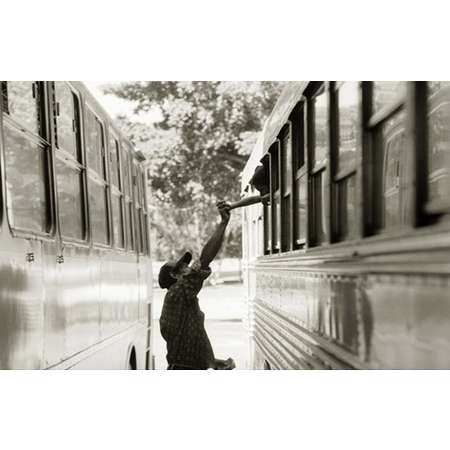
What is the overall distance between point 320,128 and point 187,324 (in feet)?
5.35

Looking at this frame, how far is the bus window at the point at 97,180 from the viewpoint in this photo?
357 centimetres

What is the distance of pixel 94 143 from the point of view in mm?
3709

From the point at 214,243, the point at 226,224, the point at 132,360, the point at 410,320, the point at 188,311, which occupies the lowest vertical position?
the point at 132,360

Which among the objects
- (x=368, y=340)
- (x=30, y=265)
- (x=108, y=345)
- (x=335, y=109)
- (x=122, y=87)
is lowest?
(x=108, y=345)

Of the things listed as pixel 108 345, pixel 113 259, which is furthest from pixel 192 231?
pixel 108 345

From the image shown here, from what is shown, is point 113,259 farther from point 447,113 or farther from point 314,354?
point 447,113

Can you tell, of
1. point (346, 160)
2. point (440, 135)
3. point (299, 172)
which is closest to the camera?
point (346, 160)

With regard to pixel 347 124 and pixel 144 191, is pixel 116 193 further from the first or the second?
pixel 347 124

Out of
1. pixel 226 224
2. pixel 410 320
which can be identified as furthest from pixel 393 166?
pixel 226 224

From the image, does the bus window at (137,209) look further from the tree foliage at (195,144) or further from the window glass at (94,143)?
the window glass at (94,143)

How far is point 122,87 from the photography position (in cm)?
371

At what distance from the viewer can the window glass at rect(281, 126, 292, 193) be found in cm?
351

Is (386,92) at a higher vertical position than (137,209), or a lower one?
higher
